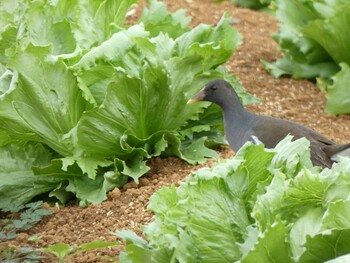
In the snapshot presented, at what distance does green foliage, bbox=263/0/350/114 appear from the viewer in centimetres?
768

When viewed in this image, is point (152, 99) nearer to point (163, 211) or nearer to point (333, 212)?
point (163, 211)

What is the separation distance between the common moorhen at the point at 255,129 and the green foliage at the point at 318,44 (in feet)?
4.53

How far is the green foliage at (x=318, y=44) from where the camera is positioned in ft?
25.2

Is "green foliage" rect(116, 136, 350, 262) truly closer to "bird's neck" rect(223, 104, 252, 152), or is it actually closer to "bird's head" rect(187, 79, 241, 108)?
"bird's neck" rect(223, 104, 252, 152)

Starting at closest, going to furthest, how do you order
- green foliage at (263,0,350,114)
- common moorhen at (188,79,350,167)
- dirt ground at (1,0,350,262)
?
dirt ground at (1,0,350,262) → common moorhen at (188,79,350,167) → green foliage at (263,0,350,114)

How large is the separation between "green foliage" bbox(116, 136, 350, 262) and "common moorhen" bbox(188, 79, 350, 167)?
1.60 metres

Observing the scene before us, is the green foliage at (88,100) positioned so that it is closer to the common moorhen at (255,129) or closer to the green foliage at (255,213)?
the common moorhen at (255,129)

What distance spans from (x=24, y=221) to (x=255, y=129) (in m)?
1.72

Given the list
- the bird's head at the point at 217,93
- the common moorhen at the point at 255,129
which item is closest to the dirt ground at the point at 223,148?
the common moorhen at the point at 255,129

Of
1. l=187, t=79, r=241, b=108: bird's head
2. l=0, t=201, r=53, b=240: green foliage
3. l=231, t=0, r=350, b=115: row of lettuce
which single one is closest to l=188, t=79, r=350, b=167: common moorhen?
l=187, t=79, r=241, b=108: bird's head

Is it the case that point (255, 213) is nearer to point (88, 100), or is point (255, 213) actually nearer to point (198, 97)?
point (88, 100)

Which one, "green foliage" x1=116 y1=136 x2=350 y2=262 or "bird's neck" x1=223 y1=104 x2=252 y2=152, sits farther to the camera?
"bird's neck" x1=223 y1=104 x2=252 y2=152

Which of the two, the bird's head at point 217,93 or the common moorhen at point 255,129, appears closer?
the common moorhen at point 255,129

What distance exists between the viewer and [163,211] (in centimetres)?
412
